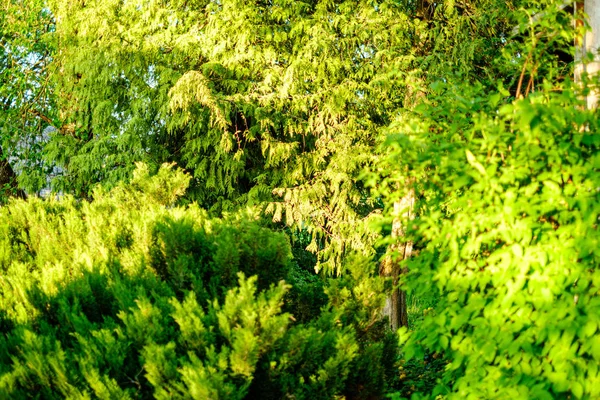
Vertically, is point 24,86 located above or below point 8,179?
above

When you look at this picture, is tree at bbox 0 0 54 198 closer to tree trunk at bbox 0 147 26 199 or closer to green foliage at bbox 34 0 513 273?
tree trunk at bbox 0 147 26 199

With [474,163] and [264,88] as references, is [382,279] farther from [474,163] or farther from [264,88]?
[264,88]

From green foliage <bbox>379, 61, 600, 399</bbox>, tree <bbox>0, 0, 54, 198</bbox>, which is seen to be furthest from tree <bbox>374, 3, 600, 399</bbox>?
tree <bbox>0, 0, 54, 198</bbox>

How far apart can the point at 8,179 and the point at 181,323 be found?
12966mm

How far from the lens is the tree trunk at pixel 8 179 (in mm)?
13509

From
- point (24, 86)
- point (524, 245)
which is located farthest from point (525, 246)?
point (24, 86)

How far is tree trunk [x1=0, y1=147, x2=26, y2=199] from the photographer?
1351 cm

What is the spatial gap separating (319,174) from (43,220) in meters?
5.68

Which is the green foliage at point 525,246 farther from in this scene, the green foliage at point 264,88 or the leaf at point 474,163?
the green foliage at point 264,88

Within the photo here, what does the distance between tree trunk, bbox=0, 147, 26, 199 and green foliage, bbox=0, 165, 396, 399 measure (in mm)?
9605

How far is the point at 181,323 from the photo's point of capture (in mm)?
3238

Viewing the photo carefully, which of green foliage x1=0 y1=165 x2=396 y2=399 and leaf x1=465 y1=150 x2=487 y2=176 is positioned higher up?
leaf x1=465 y1=150 x2=487 y2=176

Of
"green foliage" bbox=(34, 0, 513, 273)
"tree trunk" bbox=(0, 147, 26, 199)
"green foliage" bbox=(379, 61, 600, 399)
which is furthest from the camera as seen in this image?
"tree trunk" bbox=(0, 147, 26, 199)

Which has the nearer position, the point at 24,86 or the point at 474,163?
the point at 474,163
